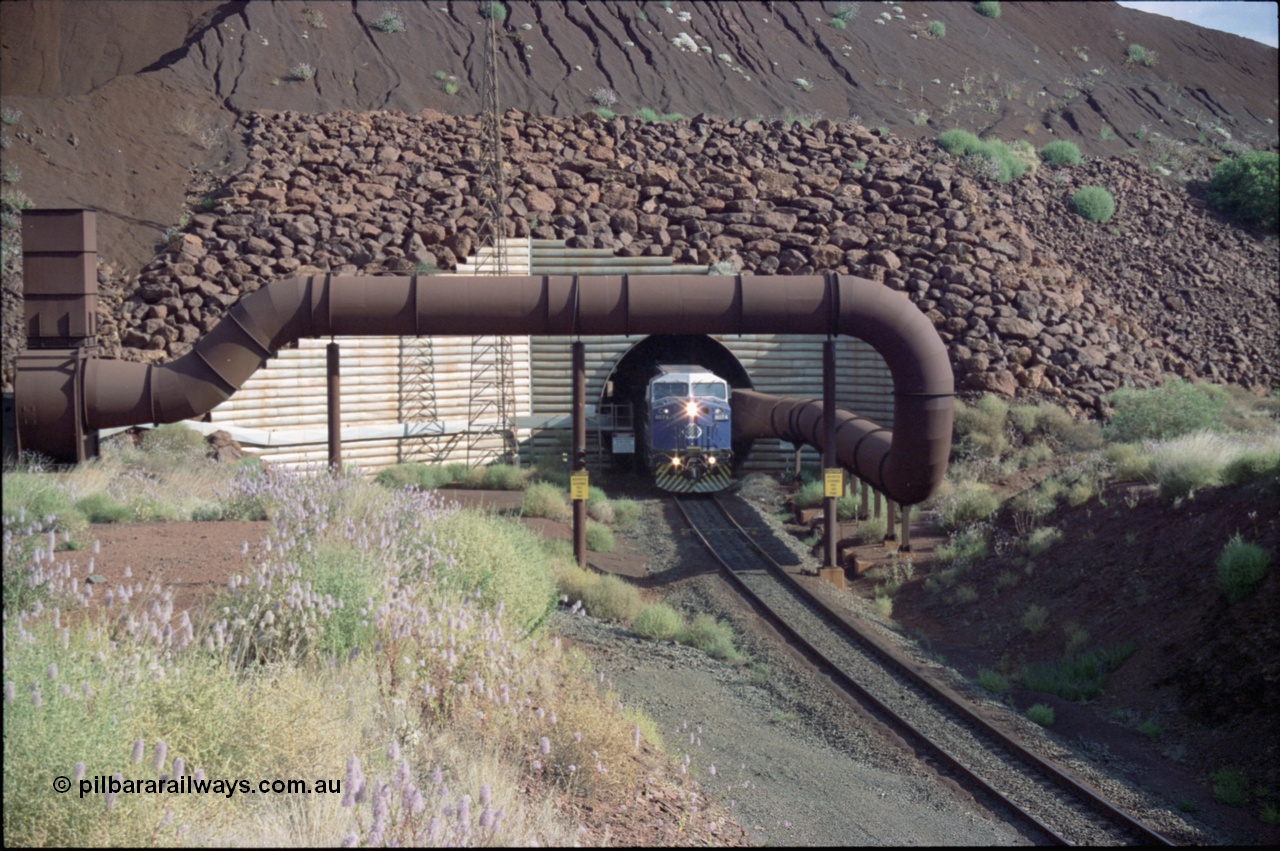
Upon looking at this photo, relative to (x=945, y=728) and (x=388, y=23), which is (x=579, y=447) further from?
(x=388, y=23)

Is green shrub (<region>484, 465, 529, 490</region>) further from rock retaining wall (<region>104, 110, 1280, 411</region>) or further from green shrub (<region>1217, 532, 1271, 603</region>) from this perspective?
green shrub (<region>1217, 532, 1271, 603</region>)

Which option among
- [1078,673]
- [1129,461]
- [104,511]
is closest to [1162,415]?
[1129,461]

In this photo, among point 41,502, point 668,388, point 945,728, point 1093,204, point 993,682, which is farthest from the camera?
point 1093,204

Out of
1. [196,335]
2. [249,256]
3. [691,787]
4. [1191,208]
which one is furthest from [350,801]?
[1191,208]

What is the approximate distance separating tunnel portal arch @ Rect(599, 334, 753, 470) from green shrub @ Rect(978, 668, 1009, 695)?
66.5 ft

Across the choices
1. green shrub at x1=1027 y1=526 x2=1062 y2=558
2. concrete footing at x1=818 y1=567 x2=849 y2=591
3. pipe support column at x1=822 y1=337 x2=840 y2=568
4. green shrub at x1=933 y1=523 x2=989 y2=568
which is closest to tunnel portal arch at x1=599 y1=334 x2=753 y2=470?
pipe support column at x1=822 y1=337 x2=840 y2=568

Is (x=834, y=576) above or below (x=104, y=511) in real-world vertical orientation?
below

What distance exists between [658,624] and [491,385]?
18.5m

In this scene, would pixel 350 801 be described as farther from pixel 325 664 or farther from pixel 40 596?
pixel 40 596

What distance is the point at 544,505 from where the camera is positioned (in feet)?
80.7

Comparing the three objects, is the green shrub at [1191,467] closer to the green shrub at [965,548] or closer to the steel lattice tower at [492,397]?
the green shrub at [965,548]

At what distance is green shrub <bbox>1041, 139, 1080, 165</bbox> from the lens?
47.8 metres

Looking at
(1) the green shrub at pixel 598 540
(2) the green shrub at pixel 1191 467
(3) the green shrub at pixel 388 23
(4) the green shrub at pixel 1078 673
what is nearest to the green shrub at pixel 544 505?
(1) the green shrub at pixel 598 540

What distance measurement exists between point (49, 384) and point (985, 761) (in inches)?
673
